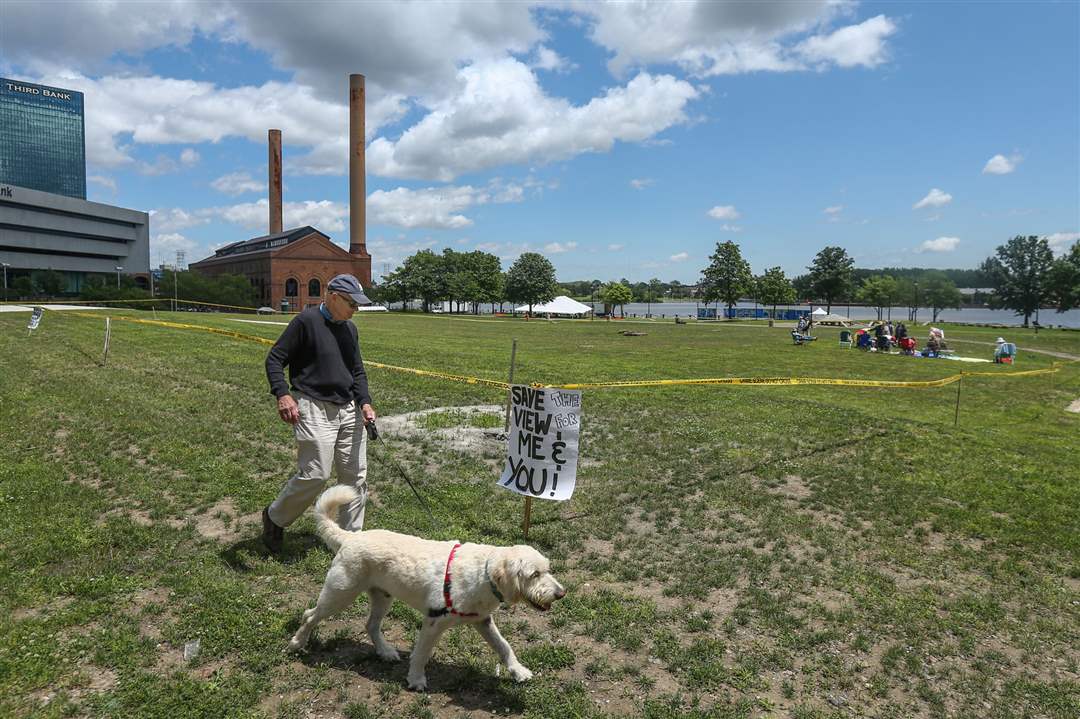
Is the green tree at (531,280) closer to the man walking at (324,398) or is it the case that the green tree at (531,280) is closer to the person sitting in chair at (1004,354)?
the person sitting in chair at (1004,354)

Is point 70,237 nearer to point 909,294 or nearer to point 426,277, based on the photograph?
point 426,277

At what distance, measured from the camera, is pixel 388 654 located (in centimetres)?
407

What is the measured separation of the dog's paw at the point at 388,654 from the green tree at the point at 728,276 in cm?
8809

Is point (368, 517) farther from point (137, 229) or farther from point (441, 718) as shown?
point (137, 229)

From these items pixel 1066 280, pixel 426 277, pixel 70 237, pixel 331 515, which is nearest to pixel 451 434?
pixel 331 515

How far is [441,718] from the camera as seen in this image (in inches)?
141

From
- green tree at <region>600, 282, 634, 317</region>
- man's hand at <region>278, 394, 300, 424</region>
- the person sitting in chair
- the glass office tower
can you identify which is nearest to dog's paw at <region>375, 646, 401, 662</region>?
man's hand at <region>278, 394, 300, 424</region>

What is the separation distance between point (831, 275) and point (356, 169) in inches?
2824

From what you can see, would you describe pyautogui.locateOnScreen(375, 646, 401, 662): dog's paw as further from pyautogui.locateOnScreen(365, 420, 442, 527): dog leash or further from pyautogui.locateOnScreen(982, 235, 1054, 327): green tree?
pyautogui.locateOnScreen(982, 235, 1054, 327): green tree

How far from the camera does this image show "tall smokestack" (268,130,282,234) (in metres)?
93.0

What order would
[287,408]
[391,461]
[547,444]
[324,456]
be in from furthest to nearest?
[391,461], [547,444], [324,456], [287,408]

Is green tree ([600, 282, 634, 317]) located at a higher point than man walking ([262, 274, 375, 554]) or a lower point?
higher

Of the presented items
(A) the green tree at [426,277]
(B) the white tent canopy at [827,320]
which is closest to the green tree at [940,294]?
(B) the white tent canopy at [827,320]

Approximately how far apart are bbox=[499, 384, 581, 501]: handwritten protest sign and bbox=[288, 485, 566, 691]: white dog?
101 inches
